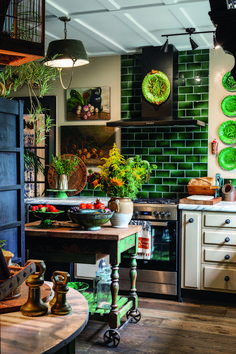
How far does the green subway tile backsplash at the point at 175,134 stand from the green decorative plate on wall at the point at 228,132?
0.66 ft

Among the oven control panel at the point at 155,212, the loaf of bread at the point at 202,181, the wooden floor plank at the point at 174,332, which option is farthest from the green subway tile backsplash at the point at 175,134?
the wooden floor plank at the point at 174,332

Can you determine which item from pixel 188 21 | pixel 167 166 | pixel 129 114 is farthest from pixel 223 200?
pixel 188 21

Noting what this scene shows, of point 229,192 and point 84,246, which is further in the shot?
point 229,192

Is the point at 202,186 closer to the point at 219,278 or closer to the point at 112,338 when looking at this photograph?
the point at 219,278

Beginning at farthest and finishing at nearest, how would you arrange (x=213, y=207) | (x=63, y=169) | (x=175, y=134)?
(x=63, y=169)
(x=175, y=134)
(x=213, y=207)

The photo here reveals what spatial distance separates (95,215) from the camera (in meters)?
3.64

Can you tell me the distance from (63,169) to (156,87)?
159 cm

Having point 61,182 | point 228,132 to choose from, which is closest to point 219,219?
A: point 228,132

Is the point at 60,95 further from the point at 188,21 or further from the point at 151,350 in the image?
the point at 151,350

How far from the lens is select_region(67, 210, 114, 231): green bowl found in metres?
3.65

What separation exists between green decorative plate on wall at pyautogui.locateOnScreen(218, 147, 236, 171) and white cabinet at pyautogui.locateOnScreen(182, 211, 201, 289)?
900 millimetres

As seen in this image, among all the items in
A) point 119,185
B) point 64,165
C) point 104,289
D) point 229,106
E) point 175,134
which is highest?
point 229,106

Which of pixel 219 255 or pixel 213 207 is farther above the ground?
pixel 213 207

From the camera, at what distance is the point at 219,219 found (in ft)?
16.0
